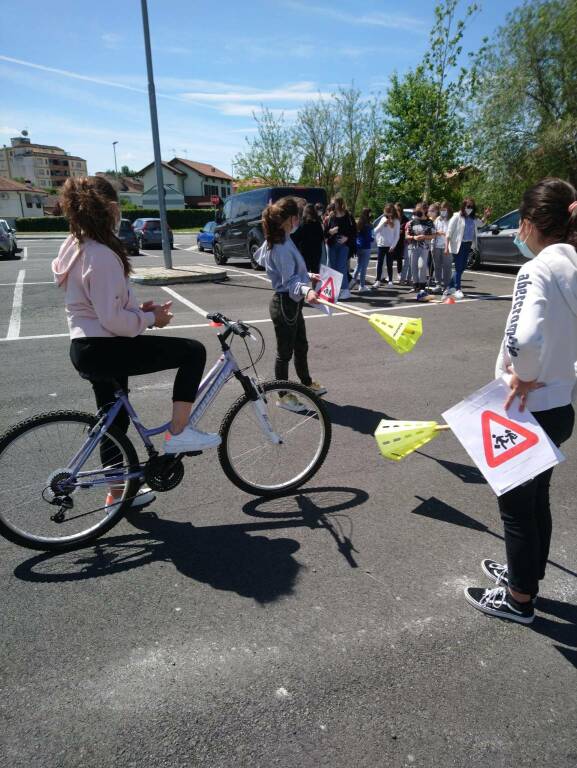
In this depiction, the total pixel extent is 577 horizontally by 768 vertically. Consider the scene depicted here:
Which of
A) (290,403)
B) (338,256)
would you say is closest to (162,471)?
(290,403)

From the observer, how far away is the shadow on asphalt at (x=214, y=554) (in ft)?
9.27

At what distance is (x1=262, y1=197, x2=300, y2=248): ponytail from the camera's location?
4.51 meters

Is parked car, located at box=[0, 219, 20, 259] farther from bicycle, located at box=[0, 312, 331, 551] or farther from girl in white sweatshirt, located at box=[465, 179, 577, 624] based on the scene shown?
girl in white sweatshirt, located at box=[465, 179, 577, 624]

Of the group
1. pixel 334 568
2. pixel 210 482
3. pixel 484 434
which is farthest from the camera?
pixel 210 482

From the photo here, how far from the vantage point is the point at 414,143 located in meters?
33.1

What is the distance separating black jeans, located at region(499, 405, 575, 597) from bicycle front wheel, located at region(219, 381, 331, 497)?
1578mm

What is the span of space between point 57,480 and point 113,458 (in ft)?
1.08

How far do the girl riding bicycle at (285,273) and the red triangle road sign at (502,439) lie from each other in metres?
2.32

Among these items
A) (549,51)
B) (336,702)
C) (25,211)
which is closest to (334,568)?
(336,702)

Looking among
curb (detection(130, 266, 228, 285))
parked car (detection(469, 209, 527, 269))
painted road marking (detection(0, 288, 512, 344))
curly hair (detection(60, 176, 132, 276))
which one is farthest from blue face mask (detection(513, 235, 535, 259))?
parked car (detection(469, 209, 527, 269))

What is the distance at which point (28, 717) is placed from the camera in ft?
6.63

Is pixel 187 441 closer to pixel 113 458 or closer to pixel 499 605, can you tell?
pixel 113 458

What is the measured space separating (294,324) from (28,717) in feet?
11.9

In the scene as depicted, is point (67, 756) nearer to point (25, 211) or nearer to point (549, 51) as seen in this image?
point (549, 51)
